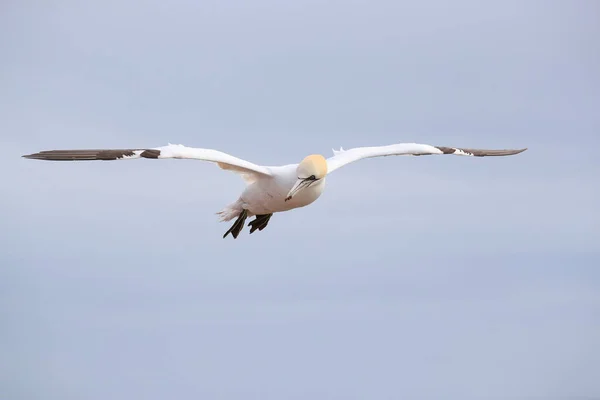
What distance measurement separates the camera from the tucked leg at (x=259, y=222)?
3184 cm

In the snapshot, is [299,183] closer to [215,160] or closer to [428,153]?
[215,160]

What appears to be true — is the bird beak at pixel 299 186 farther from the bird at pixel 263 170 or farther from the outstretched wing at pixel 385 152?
the outstretched wing at pixel 385 152

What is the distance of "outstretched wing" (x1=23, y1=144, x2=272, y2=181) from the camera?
1040 inches

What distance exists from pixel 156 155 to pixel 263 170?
3110mm

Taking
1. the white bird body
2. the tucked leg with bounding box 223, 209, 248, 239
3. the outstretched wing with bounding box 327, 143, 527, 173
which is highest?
the outstretched wing with bounding box 327, 143, 527, 173

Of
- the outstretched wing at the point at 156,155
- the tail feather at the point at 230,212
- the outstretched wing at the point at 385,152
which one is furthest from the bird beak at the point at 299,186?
the tail feather at the point at 230,212

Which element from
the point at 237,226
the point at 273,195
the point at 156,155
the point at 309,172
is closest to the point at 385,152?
the point at 273,195

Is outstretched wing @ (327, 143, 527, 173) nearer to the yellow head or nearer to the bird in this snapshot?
the bird

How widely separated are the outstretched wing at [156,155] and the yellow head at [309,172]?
1.43 meters

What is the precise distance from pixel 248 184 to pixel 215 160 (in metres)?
2.38

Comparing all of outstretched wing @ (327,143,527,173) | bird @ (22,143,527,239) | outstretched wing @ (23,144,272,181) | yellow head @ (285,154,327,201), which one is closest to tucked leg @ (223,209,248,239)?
bird @ (22,143,527,239)

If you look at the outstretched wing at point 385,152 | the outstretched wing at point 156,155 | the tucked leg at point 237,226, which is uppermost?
the outstretched wing at point 385,152

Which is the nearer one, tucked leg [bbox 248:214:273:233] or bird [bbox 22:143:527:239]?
bird [bbox 22:143:527:239]

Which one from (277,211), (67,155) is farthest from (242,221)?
(67,155)
